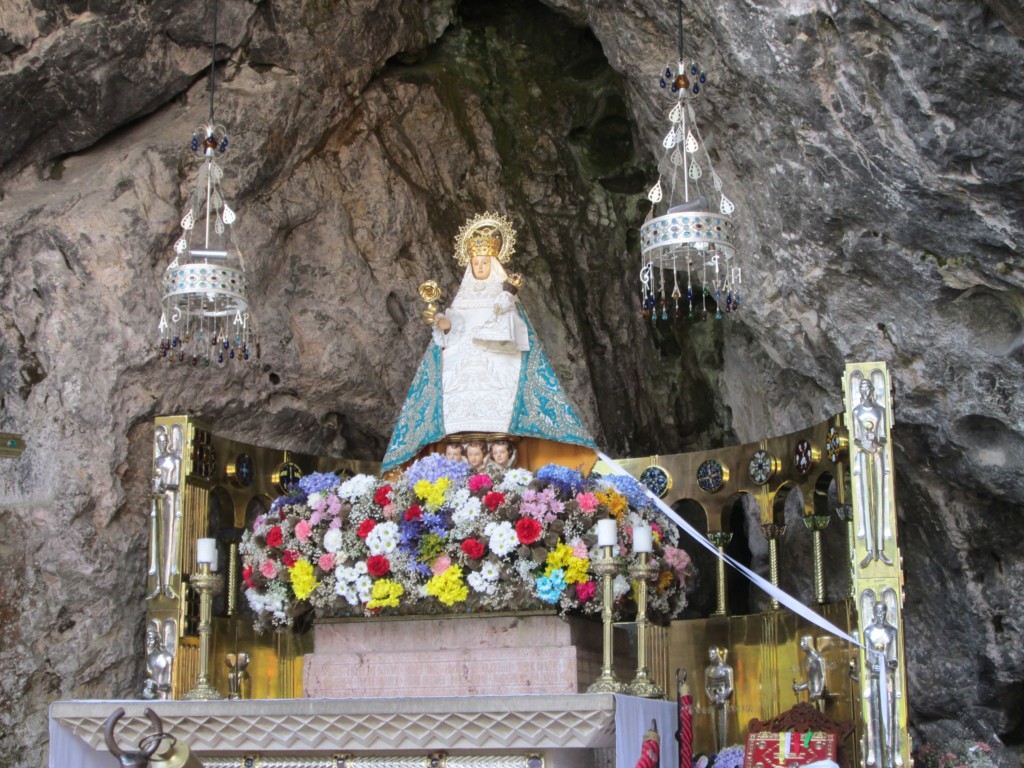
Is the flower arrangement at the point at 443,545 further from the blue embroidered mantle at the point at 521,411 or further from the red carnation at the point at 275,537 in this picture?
the blue embroidered mantle at the point at 521,411

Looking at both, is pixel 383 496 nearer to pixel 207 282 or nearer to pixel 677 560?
pixel 207 282

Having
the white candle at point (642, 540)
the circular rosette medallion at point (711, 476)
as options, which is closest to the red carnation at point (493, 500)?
the white candle at point (642, 540)

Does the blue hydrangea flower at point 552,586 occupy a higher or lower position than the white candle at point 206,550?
lower

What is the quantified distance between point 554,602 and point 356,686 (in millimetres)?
1391

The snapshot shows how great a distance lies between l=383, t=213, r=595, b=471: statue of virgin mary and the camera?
998 centimetres

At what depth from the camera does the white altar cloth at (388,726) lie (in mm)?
7332

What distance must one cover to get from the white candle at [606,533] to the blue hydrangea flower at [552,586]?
0.54 meters

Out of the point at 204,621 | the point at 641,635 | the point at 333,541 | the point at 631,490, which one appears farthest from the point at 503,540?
the point at 204,621

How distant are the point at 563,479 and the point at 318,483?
Result: 67.0 inches

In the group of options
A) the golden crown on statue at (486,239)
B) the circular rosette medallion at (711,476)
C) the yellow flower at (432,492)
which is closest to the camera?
the yellow flower at (432,492)

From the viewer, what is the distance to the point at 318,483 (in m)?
9.37

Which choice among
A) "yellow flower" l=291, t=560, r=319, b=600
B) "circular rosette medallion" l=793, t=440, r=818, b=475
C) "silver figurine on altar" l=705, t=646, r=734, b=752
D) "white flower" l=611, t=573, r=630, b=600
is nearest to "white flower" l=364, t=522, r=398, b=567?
"yellow flower" l=291, t=560, r=319, b=600

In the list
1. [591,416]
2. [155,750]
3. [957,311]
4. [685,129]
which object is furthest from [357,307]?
[155,750]

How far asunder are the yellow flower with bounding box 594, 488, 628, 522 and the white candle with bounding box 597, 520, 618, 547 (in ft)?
2.39
